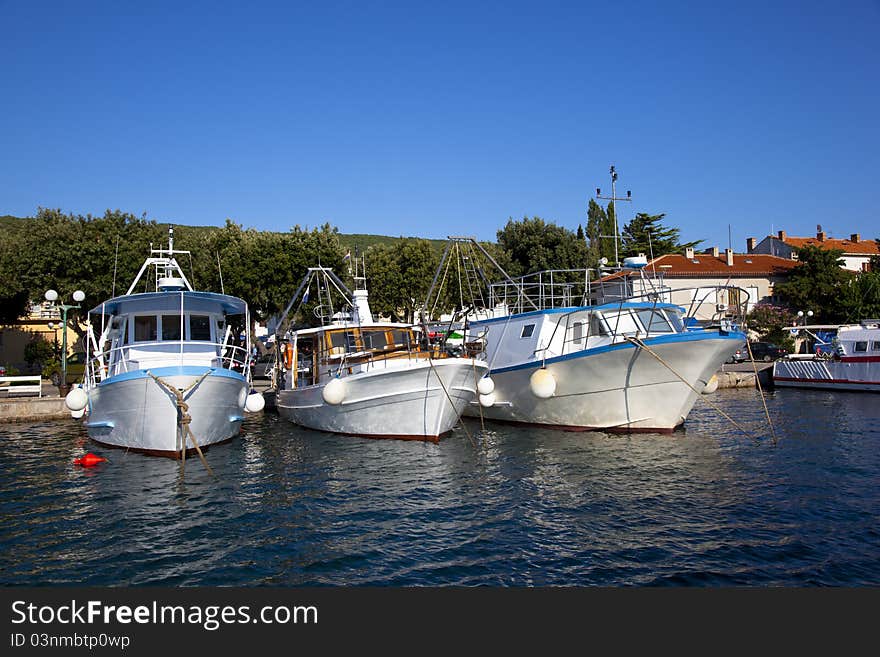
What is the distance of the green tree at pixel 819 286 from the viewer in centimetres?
4809

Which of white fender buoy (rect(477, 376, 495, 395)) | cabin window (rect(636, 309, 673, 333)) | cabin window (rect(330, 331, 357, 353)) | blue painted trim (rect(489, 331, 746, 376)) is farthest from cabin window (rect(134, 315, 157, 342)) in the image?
cabin window (rect(636, 309, 673, 333))

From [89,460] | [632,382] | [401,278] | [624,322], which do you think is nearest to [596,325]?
[624,322]

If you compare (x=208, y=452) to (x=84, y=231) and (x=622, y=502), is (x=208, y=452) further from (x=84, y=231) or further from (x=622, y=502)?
(x=84, y=231)

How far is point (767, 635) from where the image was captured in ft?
21.0

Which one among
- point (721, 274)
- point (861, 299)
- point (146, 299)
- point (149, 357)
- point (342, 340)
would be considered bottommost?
point (149, 357)

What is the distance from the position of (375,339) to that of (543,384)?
5.89m

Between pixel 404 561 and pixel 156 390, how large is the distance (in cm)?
918

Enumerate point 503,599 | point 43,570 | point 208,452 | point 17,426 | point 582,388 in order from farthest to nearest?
point 17,426, point 582,388, point 208,452, point 43,570, point 503,599

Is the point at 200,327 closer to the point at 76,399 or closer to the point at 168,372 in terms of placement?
the point at 76,399

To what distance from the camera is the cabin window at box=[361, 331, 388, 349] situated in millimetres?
21453

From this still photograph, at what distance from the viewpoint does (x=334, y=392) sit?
18.2 meters

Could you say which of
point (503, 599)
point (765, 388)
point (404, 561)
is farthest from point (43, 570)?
point (765, 388)

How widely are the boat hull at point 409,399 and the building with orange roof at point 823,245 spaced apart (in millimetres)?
54878

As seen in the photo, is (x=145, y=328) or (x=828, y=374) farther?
(x=828, y=374)
